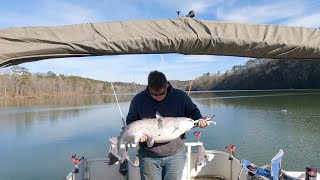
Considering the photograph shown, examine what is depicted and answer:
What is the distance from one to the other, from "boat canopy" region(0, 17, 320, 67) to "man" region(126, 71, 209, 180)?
34 cm

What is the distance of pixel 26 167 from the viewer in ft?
42.9

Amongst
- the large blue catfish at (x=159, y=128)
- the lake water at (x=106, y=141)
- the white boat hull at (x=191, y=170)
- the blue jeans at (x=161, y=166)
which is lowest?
the lake water at (x=106, y=141)

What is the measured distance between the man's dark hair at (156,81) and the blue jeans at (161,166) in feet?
1.91

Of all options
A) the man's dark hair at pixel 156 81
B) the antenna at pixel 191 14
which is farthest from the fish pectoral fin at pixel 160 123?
the antenna at pixel 191 14

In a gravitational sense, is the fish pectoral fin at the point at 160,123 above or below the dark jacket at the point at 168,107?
below

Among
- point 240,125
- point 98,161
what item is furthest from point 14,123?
point 98,161

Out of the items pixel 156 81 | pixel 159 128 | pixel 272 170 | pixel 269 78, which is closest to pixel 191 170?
pixel 272 170

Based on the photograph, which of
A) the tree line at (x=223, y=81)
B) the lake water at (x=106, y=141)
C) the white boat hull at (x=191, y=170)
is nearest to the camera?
the white boat hull at (x=191, y=170)

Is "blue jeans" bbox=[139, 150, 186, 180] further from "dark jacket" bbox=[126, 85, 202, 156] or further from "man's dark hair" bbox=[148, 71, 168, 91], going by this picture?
"man's dark hair" bbox=[148, 71, 168, 91]

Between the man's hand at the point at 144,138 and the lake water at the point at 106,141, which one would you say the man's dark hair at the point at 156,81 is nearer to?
the man's hand at the point at 144,138

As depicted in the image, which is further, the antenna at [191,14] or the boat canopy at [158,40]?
the antenna at [191,14]

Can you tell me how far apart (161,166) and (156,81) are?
29.2 inches

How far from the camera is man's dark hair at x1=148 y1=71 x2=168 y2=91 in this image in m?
2.78

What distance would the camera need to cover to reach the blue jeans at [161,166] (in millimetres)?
2908
